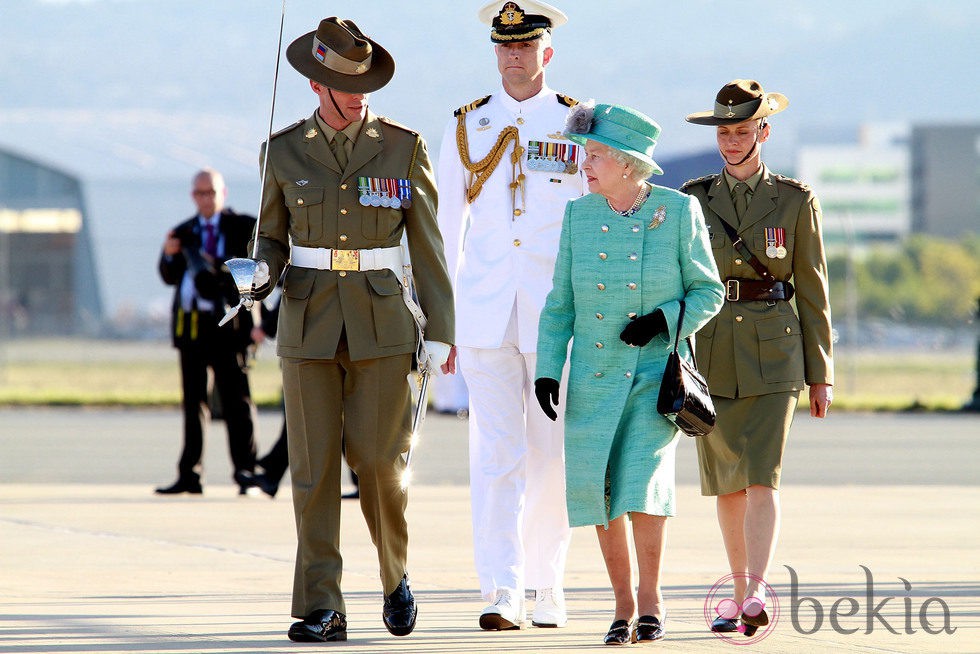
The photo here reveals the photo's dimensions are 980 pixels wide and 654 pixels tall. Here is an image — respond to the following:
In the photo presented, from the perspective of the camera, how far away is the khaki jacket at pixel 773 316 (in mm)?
7184

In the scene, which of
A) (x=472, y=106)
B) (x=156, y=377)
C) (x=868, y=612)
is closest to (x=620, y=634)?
(x=868, y=612)

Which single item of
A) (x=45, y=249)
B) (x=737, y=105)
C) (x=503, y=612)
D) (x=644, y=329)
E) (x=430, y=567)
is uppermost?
(x=45, y=249)

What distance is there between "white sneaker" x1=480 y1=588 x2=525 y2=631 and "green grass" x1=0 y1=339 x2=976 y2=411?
1750 cm

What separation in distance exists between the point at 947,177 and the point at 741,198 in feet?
514

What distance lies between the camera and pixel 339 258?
685 cm

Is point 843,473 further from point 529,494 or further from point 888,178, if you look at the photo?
point 888,178

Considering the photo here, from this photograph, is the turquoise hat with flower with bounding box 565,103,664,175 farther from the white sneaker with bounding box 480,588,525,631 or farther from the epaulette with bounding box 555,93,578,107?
the white sneaker with bounding box 480,588,525,631

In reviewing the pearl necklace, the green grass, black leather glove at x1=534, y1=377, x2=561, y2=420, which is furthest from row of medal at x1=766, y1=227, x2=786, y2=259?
the green grass

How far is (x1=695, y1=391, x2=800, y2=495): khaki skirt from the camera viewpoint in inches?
280

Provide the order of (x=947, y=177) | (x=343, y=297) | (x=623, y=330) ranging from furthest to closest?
(x=947, y=177) < (x=343, y=297) < (x=623, y=330)

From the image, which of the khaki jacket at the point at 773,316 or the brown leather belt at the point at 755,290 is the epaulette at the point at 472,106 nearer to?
the khaki jacket at the point at 773,316

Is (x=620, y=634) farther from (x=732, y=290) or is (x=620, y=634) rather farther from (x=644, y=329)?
(x=732, y=290)

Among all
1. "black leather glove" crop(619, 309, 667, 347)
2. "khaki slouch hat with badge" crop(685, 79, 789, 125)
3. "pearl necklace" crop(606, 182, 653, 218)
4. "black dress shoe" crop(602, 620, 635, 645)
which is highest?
"khaki slouch hat with badge" crop(685, 79, 789, 125)

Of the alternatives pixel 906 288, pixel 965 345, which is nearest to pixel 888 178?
pixel 906 288
